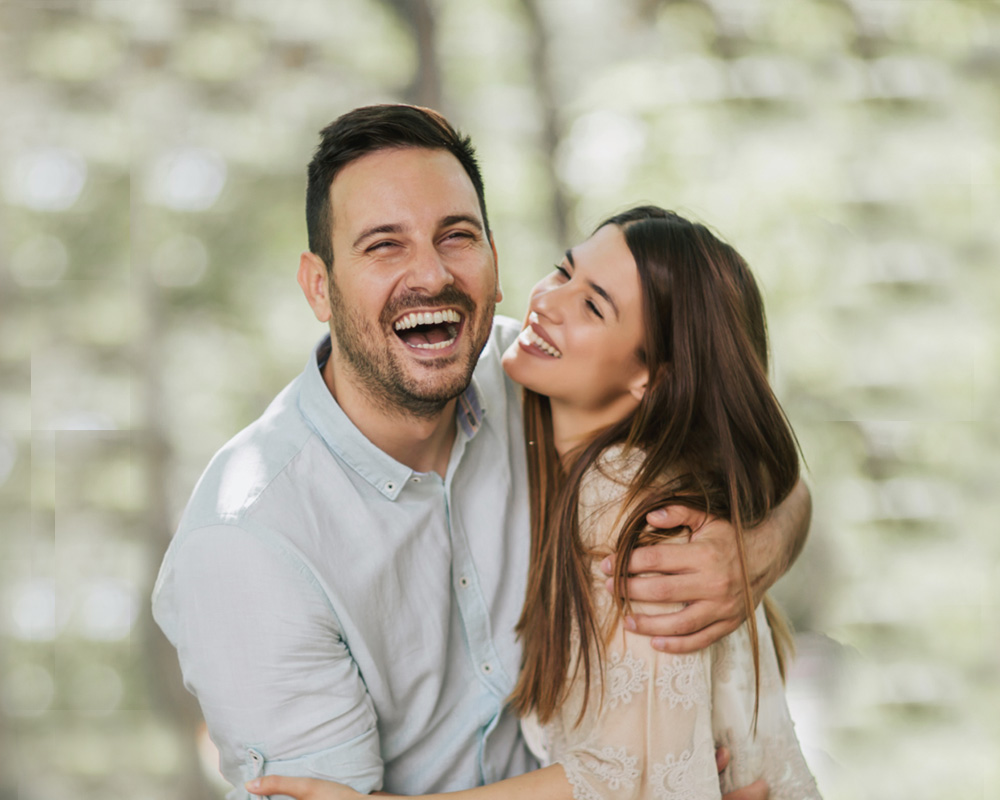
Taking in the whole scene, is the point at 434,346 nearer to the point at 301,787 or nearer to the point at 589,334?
the point at 589,334

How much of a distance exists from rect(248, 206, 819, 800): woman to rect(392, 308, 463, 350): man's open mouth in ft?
0.46

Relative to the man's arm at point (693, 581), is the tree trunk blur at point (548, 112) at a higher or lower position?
higher

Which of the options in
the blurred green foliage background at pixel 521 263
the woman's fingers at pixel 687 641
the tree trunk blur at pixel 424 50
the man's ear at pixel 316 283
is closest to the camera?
→ the woman's fingers at pixel 687 641

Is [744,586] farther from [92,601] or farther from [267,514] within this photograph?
[92,601]

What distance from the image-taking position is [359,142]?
1.57 metres

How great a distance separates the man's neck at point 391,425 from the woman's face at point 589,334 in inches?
7.4

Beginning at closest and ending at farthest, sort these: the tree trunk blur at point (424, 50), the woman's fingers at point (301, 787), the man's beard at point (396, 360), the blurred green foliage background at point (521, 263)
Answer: the woman's fingers at point (301, 787)
the man's beard at point (396, 360)
the blurred green foliage background at point (521, 263)
the tree trunk blur at point (424, 50)

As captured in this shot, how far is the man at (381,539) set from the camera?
136 cm

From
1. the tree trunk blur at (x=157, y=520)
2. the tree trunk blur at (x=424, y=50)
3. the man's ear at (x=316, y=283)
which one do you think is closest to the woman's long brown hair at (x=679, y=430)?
the man's ear at (x=316, y=283)

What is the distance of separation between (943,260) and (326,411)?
3.50m

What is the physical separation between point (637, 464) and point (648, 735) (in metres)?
0.45

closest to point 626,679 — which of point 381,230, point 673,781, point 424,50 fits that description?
point 673,781

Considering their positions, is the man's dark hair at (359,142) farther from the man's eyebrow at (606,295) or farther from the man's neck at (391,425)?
the man's eyebrow at (606,295)

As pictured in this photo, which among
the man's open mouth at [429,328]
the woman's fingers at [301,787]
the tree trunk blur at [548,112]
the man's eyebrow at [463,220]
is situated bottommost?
the woman's fingers at [301,787]
